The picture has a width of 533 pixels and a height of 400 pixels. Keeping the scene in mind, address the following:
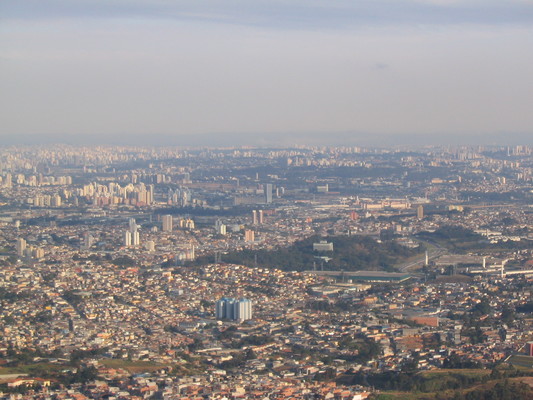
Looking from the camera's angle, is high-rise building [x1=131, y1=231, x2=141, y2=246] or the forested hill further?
high-rise building [x1=131, y1=231, x2=141, y2=246]

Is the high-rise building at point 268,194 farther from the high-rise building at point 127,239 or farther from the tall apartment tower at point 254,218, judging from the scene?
the high-rise building at point 127,239

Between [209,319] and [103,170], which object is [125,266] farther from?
[103,170]

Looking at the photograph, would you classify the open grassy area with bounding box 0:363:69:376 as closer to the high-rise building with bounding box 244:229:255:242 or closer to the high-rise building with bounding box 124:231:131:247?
the high-rise building with bounding box 124:231:131:247

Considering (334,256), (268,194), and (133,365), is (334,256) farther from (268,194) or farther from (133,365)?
(268,194)

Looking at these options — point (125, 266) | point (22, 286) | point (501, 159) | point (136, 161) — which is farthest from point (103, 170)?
point (22, 286)

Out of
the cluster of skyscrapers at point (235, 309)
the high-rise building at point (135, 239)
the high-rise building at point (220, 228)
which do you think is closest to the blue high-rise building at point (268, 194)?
the high-rise building at point (220, 228)

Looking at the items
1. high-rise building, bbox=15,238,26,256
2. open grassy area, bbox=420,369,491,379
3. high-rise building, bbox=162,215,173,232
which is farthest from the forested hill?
open grassy area, bbox=420,369,491,379
